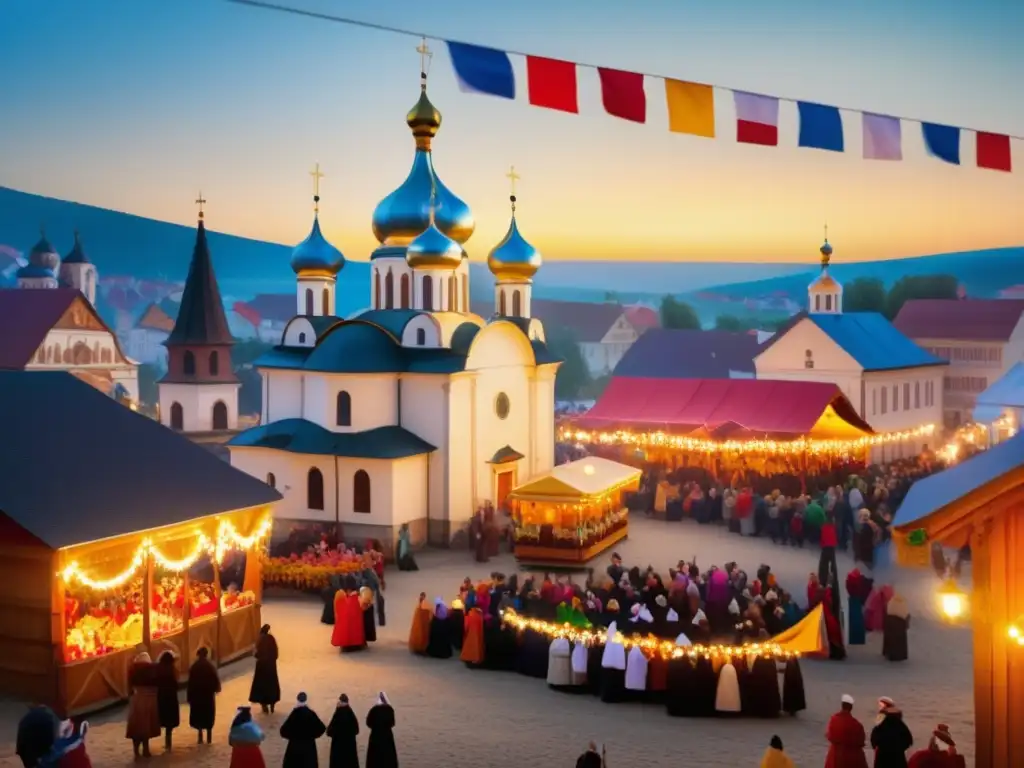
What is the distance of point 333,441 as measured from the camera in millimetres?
25906

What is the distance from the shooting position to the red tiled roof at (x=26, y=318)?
41.6 metres

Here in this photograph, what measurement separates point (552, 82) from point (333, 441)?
14796 mm

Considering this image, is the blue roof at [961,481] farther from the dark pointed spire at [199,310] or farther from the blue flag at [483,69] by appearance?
the dark pointed spire at [199,310]

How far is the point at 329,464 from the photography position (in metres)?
25.7

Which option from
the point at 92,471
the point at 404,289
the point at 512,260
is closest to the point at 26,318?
the point at 404,289

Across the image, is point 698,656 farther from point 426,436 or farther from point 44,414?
point 426,436

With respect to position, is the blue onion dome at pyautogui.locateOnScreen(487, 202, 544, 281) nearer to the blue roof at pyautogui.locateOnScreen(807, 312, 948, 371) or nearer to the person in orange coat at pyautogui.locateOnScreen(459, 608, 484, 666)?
the blue roof at pyautogui.locateOnScreen(807, 312, 948, 371)

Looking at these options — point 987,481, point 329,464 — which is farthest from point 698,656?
point 329,464

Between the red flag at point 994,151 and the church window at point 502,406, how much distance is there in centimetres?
1556

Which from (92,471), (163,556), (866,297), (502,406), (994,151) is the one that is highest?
(866,297)

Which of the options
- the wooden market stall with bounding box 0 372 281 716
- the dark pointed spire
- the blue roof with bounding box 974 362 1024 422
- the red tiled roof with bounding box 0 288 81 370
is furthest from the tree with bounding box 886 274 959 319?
the wooden market stall with bounding box 0 372 281 716

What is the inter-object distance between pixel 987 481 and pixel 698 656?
5828 mm

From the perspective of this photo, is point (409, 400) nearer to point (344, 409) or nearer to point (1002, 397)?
point (344, 409)

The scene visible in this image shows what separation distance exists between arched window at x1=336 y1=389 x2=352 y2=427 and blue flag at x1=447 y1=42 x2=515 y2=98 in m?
15.2
